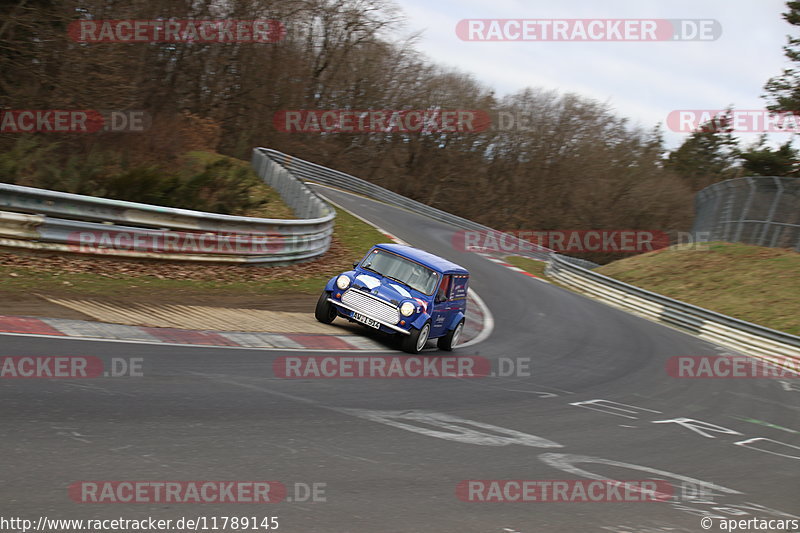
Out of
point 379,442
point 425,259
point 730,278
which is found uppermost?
point 425,259

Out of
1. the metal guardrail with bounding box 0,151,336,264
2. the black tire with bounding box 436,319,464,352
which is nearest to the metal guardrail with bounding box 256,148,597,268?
the metal guardrail with bounding box 0,151,336,264

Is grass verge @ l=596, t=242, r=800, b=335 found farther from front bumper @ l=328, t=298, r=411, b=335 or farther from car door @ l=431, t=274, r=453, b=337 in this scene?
front bumper @ l=328, t=298, r=411, b=335

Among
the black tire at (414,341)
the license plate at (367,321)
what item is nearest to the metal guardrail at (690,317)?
the black tire at (414,341)

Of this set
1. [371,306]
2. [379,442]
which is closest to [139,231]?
[371,306]

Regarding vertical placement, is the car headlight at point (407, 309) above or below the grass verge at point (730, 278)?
above

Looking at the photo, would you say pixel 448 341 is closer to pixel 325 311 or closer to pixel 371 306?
pixel 371 306

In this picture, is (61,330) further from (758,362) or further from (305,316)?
(758,362)

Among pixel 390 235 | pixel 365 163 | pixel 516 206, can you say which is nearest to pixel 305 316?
pixel 390 235

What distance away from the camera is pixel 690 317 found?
2259cm

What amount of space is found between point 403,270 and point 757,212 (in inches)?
872

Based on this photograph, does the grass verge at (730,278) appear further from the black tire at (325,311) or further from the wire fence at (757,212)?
the black tire at (325,311)

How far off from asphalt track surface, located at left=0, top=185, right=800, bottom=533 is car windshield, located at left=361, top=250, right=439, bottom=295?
217 centimetres

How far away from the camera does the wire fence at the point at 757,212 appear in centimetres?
2753

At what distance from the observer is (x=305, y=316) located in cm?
1339
